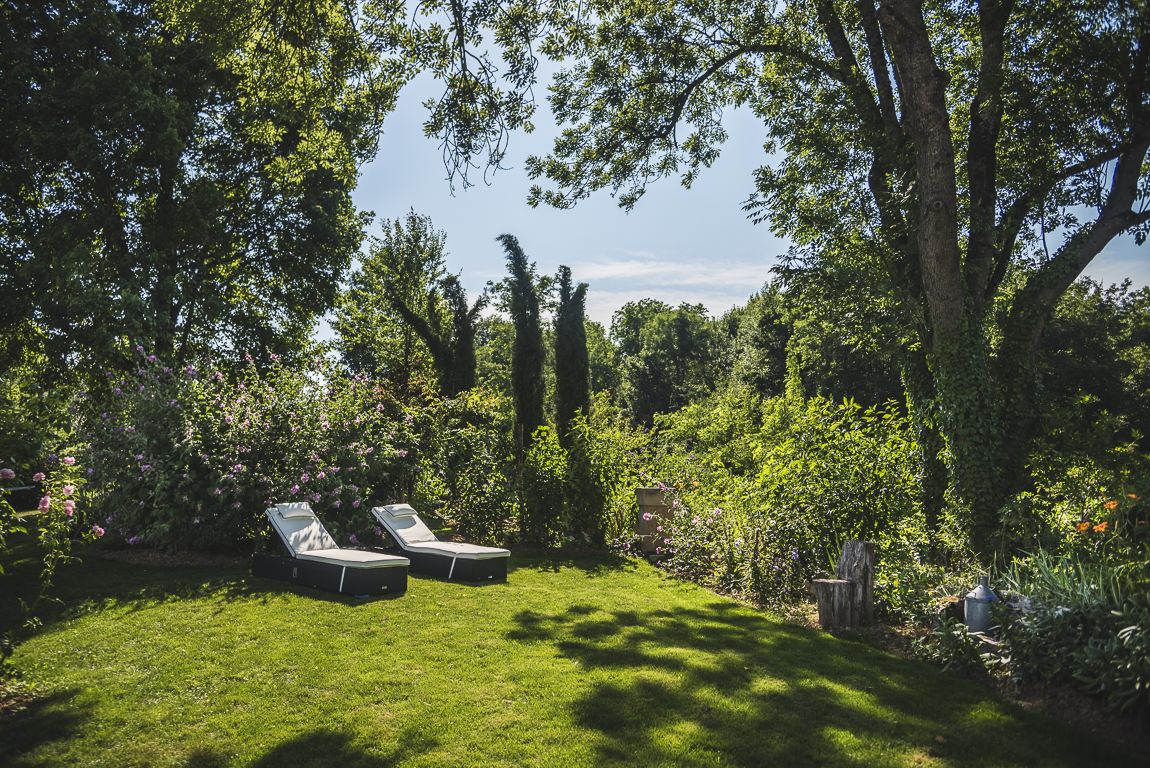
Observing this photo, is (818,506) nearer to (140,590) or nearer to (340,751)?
(340,751)

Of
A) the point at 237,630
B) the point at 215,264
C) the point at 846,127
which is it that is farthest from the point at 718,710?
the point at 215,264

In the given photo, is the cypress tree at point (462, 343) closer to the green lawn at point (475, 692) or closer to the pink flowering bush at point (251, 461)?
the pink flowering bush at point (251, 461)

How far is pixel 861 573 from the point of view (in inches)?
222

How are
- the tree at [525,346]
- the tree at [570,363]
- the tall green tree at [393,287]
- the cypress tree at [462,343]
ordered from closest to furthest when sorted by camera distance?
the tree at [525,346] → the tree at [570,363] → the cypress tree at [462,343] → the tall green tree at [393,287]

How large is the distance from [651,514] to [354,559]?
15.6 feet

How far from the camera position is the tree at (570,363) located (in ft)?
52.2

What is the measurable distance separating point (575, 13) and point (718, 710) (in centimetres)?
775

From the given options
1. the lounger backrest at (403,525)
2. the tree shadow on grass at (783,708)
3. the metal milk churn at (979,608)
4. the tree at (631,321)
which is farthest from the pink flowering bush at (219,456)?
the tree at (631,321)

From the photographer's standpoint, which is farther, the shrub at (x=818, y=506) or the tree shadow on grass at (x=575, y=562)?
the tree shadow on grass at (x=575, y=562)

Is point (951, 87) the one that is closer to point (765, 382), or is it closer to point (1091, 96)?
point (1091, 96)

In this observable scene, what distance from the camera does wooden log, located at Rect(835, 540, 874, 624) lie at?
18.4ft

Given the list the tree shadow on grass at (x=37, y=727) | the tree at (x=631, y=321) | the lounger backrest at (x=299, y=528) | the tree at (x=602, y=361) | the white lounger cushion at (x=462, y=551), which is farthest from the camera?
the tree at (x=631, y=321)

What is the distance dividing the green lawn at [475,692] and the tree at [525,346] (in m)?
9.00

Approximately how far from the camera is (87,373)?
43.1ft
